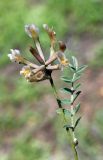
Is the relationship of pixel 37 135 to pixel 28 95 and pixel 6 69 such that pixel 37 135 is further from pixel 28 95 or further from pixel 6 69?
pixel 6 69

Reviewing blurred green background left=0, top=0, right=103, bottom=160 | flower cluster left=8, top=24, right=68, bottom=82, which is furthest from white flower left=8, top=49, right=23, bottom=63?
blurred green background left=0, top=0, right=103, bottom=160

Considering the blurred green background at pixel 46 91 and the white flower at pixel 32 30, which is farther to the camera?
the blurred green background at pixel 46 91

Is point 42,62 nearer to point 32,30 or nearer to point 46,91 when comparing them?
point 32,30

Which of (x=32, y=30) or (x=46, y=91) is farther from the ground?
(x=32, y=30)

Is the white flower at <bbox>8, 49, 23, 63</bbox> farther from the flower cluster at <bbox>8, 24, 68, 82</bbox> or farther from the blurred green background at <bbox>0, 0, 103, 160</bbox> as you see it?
the blurred green background at <bbox>0, 0, 103, 160</bbox>

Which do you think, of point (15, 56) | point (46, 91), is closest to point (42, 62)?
point (15, 56)

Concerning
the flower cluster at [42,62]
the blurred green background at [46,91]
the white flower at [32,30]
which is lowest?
the blurred green background at [46,91]

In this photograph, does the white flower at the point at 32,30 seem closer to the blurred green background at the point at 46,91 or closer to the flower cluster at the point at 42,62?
the flower cluster at the point at 42,62

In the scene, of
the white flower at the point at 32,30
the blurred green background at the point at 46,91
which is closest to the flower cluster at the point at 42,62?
the white flower at the point at 32,30
